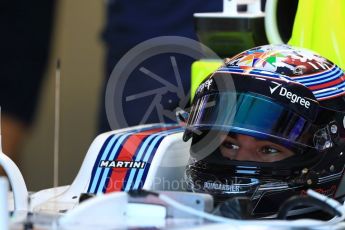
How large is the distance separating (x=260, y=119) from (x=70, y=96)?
6.69 ft

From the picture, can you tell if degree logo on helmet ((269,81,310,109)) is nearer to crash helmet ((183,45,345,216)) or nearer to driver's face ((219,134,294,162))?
crash helmet ((183,45,345,216))

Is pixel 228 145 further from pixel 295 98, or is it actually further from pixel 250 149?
pixel 295 98

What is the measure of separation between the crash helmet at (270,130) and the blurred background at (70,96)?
172 centimetres

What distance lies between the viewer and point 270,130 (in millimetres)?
2002

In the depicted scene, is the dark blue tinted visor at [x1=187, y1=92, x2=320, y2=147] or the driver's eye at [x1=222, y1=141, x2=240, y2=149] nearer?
the dark blue tinted visor at [x1=187, y1=92, x2=320, y2=147]

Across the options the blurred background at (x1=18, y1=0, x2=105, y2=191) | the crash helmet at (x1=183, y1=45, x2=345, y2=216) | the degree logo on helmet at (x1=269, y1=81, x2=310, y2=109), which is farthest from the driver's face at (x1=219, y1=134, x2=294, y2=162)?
the blurred background at (x1=18, y1=0, x2=105, y2=191)

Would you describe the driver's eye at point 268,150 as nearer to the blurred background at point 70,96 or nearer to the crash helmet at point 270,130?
the crash helmet at point 270,130

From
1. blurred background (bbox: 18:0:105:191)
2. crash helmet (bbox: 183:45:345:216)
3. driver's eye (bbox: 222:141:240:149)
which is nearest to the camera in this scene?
crash helmet (bbox: 183:45:345:216)

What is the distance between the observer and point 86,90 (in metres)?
3.89

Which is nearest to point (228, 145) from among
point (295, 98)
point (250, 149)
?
point (250, 149)

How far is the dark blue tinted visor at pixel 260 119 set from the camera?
1998mm

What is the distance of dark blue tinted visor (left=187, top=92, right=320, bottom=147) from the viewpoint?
6.56ft

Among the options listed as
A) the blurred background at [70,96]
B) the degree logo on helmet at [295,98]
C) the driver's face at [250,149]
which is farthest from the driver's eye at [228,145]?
the blurred background at [70,96]

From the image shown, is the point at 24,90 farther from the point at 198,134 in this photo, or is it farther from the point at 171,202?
the point at 171,202
